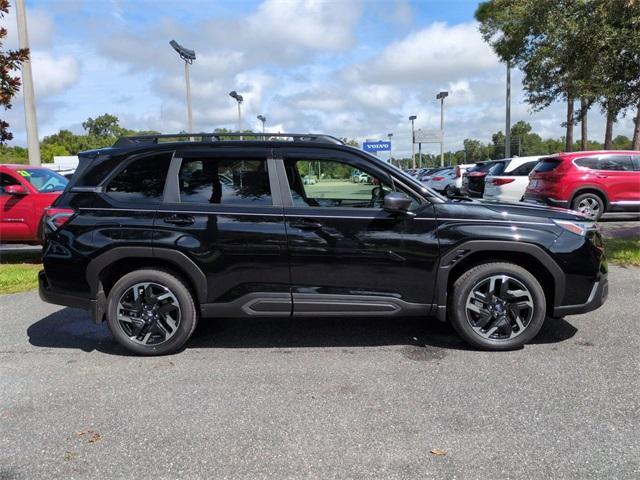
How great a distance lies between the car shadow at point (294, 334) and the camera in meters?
4.69

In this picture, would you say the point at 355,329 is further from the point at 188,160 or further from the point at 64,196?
the point at 64,196

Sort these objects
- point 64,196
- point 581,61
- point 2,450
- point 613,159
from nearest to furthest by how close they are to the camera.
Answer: point 2,450 → point 64,196 → point 581,61 → point 613,159

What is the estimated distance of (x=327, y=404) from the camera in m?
3.51

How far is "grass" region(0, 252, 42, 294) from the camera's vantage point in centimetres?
719

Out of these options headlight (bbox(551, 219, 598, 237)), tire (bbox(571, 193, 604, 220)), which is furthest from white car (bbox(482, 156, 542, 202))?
headlight (bbox(551, 219, 598, 237))

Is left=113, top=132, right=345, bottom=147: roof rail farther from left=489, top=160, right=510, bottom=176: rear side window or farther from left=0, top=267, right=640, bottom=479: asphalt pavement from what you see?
left=489, top=160, right=510, bottom=176: rear side window

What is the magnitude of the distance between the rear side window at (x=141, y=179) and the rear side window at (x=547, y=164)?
10.1 m

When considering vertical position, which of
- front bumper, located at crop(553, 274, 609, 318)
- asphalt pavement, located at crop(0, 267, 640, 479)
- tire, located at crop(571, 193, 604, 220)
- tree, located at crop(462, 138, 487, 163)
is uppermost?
tree, located at crop(462, 138, 487, 163)

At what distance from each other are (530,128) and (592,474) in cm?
12090

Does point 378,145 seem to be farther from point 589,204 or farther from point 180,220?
point 180,220

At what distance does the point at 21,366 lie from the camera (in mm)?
4355

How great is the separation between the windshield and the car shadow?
4244 mm

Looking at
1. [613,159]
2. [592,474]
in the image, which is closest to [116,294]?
[592,474]

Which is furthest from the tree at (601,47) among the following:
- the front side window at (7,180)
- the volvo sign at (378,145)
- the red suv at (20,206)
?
the volvo sign at (378,145)
